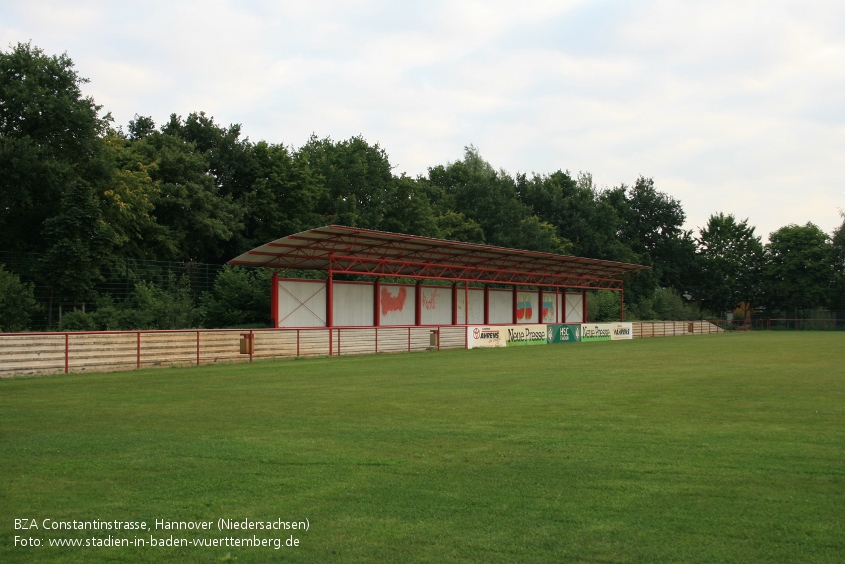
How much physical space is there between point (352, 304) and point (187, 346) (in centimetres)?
1744

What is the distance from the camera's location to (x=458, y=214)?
82.0 metres

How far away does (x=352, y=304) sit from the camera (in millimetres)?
43250

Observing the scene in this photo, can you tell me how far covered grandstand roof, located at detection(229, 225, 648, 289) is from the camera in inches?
1441

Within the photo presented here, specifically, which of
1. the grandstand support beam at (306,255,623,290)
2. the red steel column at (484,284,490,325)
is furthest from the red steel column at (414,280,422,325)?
the red steel column at (484,284,490,325)

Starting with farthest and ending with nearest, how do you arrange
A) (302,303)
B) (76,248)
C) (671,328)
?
(671,328), (302,303), (76,248)

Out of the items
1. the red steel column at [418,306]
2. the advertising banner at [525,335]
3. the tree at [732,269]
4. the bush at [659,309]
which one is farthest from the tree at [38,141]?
the tree at [732,269]

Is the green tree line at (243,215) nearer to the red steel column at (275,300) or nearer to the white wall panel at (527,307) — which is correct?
the red steel column at (275,300)

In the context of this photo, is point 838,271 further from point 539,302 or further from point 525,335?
point 525,335

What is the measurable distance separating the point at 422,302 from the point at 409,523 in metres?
42.1

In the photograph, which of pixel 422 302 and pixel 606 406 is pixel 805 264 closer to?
pixel 422 302

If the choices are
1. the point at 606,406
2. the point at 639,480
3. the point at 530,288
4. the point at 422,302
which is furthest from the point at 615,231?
the point at 639,480

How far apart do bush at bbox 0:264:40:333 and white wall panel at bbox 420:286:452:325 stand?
23815 millimetres

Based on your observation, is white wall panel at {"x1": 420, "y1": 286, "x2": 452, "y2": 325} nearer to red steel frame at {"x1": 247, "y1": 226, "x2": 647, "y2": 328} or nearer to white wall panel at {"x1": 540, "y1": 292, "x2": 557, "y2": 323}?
red steel frame at {"x1": 247, "y1": 226, "x2": 647, "y2": 328}

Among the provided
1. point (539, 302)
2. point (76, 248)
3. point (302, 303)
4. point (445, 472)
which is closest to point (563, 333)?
point (539, 302)
